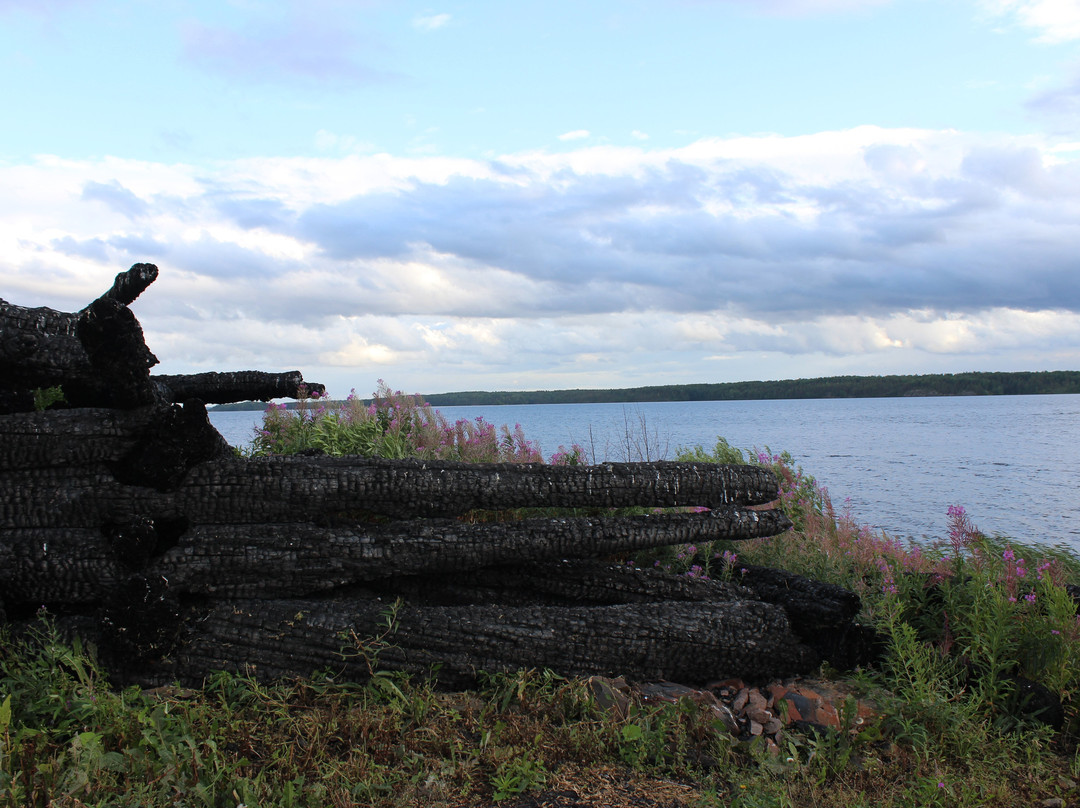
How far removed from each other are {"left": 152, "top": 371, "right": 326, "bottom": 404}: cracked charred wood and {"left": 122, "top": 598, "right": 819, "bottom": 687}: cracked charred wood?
305cm

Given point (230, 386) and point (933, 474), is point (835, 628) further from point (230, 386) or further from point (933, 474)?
point (933, 474)

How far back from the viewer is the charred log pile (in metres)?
4.52

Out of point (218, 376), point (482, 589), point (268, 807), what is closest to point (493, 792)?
point (268, 807)

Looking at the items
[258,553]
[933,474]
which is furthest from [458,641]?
[933,474]

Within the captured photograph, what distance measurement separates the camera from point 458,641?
182 inches

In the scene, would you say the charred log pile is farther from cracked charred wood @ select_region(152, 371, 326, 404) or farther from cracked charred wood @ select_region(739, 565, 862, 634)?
cracked charred wood @ select_region(152, 371, 326, 404)

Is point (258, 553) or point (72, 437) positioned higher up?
point (72, 437)

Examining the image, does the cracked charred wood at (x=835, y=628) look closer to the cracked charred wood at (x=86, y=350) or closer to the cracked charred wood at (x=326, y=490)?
the cracked charred wood at (x=326, y=490)

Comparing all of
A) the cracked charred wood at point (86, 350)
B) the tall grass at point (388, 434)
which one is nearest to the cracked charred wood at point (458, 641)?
the cracked charred wood at point (86, 350)

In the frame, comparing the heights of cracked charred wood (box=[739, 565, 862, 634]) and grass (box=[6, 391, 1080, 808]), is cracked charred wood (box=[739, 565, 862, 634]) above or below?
above

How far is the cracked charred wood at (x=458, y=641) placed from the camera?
452cm

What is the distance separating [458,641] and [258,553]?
1.52 m

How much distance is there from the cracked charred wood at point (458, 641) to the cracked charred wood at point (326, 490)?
2.28ft

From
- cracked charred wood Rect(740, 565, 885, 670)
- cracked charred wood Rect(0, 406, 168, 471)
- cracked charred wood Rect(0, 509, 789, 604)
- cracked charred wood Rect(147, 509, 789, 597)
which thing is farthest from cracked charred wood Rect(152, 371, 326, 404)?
cracked charred wood Rect(740, 565, 885, 670)
